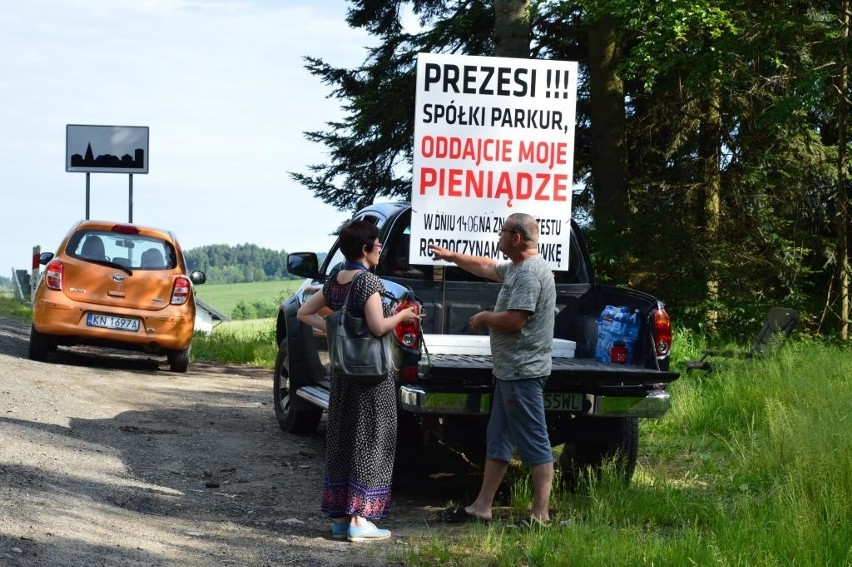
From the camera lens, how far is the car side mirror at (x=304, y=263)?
33.1ft

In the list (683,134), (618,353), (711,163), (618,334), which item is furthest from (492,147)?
(683,134)

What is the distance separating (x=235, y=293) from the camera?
81688mm

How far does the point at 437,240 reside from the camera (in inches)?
347

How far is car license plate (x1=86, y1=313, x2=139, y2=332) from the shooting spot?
1512 centimetres

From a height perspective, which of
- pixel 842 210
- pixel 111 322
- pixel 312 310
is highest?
pixel 842 210

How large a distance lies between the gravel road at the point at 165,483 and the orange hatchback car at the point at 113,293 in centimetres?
136

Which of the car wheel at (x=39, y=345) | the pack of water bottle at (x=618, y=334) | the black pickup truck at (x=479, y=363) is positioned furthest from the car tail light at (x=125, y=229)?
the pack of water bottle at (x=618, y=334)

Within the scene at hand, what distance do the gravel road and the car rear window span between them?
199 centimetres

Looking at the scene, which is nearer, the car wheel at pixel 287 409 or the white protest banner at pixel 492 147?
the white protest banner at pixel 492 147

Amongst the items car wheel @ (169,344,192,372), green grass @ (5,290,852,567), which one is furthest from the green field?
green grass @ (5,290,852,567)

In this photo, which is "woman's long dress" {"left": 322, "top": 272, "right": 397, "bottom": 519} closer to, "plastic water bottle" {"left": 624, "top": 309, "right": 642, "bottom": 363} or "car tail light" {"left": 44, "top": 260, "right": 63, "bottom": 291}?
"plastic water bottle" {"left": 624, "top": 309, "right": 642, "bottom": 363}

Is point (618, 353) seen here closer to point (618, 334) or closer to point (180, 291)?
point (618, 334)

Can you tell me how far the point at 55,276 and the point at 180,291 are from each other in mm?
1549

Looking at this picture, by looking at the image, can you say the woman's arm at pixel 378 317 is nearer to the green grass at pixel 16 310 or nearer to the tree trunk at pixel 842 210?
the tree trunk at pixel 842 210
